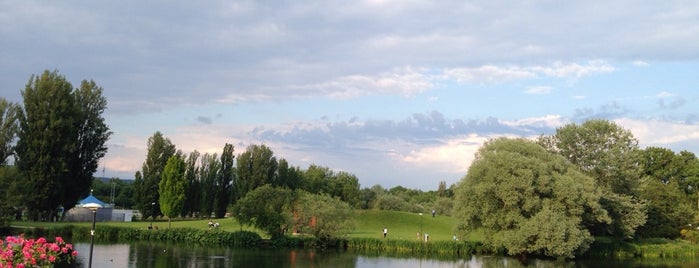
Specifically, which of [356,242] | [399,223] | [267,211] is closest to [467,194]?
[356,242]

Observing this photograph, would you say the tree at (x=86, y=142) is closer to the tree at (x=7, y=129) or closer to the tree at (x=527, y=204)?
the tree at (x=7, y=129)

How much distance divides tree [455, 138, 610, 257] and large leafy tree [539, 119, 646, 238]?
5439 mm

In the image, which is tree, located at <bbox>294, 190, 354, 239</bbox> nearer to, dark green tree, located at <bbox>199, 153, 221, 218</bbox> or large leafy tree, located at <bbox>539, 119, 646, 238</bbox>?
large leafy tree, located at <bbox>539, 119, 646, 238</bbox>

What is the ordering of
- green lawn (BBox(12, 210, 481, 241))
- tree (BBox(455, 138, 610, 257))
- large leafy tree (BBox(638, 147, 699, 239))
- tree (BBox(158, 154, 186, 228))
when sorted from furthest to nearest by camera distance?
1. green lawn (BBox(12, 210, 481, 241))
2. tree (BBox(158, 154, 186, 228))
3. large leafy tree (BBox(638, 147, 699, 239))
4. tree (BBox(455, 138, 610, 257))

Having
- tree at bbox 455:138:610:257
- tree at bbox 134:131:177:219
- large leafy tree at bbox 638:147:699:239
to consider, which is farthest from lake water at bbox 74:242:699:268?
tree at bbox 134:131:177:219

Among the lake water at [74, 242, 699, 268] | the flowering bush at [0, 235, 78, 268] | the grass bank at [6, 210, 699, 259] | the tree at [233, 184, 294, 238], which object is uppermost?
the tree at [233, 184, 294, 238]

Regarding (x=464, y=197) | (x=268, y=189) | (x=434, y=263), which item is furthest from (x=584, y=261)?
(x=268, y=189)

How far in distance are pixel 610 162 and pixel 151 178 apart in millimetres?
45730

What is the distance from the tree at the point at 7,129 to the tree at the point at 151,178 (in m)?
14.8

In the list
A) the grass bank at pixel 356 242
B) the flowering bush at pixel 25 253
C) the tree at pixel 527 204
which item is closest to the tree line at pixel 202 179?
the grass bank at pixel 356 242

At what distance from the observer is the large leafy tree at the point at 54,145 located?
172 feet

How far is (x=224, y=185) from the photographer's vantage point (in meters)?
75.3

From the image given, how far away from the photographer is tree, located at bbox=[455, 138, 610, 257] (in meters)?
40.3

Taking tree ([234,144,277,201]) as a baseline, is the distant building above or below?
below
